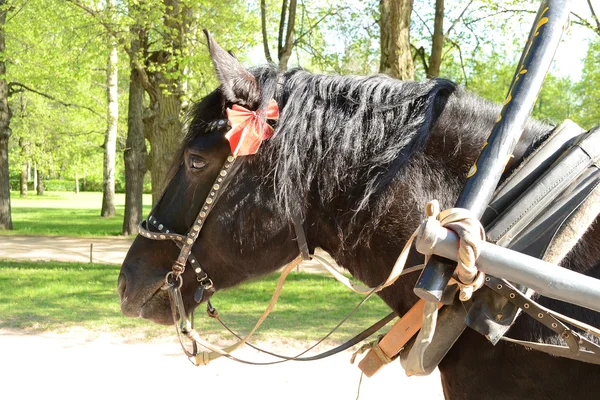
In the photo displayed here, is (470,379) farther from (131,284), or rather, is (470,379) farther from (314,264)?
(314,264)

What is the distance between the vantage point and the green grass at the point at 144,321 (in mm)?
7535

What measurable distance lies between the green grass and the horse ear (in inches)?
204

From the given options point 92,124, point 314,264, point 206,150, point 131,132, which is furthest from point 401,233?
point 92,124

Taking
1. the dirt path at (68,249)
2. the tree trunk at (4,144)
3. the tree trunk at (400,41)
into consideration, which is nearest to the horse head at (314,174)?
the tree trunk at (400,41)

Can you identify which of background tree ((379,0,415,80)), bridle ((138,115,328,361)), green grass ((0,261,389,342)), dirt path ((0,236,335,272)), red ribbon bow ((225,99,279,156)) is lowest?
dirt path ((0,236,335,272))

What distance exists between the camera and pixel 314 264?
13.8 metres

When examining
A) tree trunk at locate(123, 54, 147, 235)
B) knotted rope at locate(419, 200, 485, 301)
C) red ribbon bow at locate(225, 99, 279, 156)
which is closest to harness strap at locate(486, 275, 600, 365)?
knotted rope at locate(419, 200, 485, 301)

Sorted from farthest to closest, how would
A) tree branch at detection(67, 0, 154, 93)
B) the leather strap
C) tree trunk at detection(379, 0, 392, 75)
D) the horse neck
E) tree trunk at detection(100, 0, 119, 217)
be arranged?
1. tree trunk at detection(100, 0, 119, 217)
2. tree branch at detection(67, 0, 154, 93)
3. tree trunk at detection(379, 0, 392, 75)
4. the horse neck
5. the leather strap

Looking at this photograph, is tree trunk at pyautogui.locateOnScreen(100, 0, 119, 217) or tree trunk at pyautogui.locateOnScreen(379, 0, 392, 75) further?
tree trunk at pyautogui.locateOnScreen(100, 0, 119, 217)

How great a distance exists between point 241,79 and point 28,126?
2947 cm

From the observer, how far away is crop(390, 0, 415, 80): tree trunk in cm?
880

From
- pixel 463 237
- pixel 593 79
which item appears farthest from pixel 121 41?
pixel 593 79

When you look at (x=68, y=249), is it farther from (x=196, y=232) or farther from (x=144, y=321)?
(x=196, y=232)

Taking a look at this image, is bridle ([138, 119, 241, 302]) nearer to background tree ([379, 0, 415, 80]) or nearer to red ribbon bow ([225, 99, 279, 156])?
red ribbon bow ([225, 99, 279, 156])
